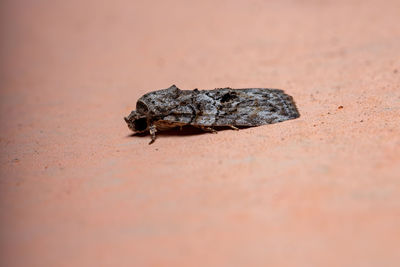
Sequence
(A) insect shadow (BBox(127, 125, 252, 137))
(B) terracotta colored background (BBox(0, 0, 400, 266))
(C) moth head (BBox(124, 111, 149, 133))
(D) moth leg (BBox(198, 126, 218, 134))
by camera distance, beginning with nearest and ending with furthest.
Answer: (B) terracotta colored background (BBox(0, 0, 400, 266)) < (D) moth leg (BBox(198, 126, 218, 134)) < (A) insect shadow (BBox(127, 125, 252, 137)) < (C) moth head (BBox(124, 111, 149, 133))

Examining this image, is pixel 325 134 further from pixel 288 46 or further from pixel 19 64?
pixel 19 64

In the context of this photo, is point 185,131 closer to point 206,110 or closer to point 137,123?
point 206,110

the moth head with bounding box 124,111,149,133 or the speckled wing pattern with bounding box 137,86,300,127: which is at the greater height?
the speckled wing pattern with bounding box 137,86,300,127

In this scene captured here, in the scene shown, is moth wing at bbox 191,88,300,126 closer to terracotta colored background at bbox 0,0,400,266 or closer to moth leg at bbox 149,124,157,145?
terracotta colored background at bbox 0,0,400,266

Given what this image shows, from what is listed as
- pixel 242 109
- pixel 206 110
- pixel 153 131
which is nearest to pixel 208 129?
pixel 206 110

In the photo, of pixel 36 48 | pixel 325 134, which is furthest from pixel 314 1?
pixel 325 134

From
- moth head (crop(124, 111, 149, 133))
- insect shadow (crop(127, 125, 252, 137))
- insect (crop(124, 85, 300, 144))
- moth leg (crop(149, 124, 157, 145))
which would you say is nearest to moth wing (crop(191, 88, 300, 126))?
insect (crop(124, 85, 300, 144))

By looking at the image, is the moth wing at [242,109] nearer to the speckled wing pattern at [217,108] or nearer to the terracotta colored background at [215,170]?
the speckled wing pattern at [217,108]

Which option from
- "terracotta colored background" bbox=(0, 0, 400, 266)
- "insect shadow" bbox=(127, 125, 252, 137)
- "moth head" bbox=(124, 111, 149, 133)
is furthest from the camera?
"moth head" bbox=(124, 111, 149, 133)
